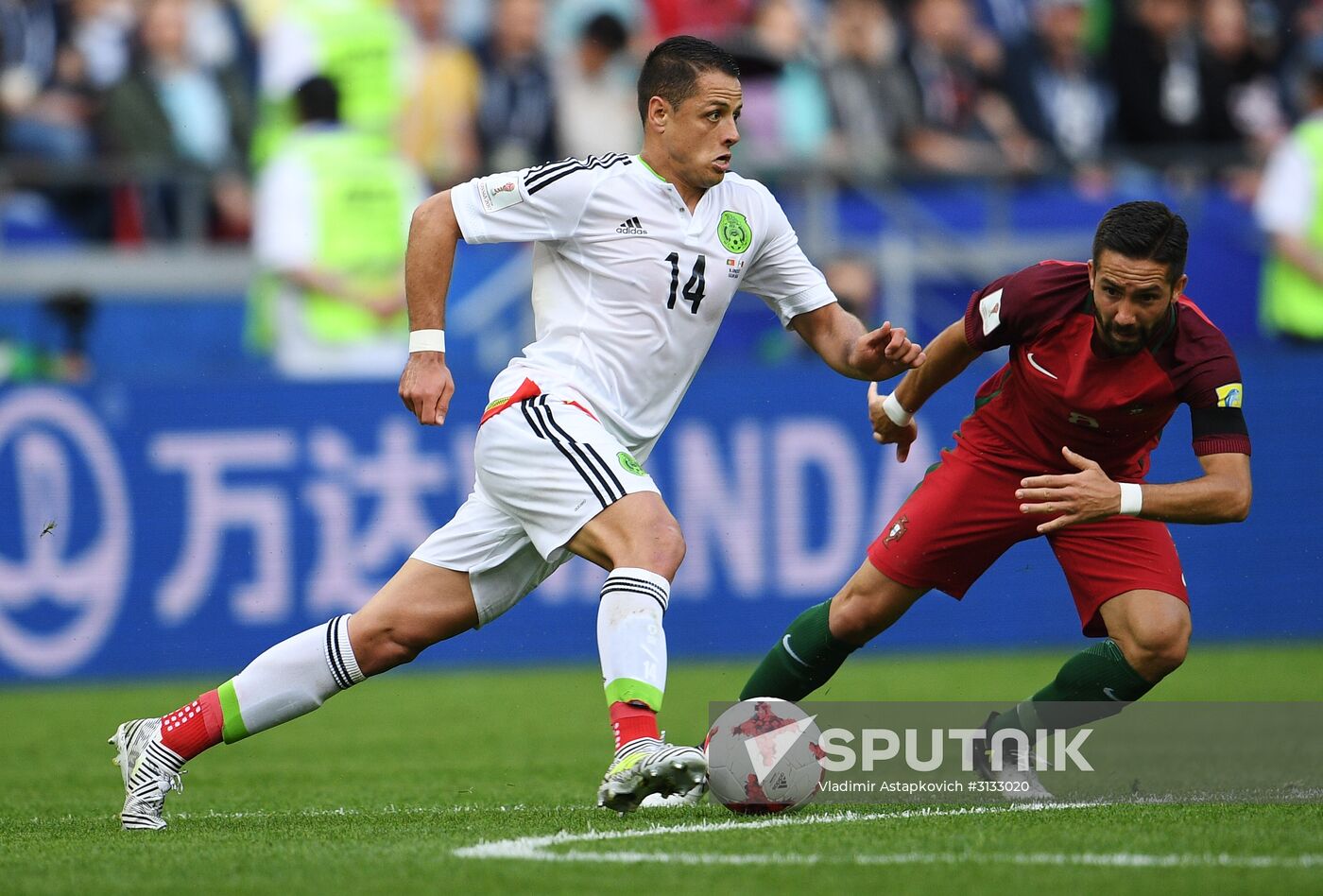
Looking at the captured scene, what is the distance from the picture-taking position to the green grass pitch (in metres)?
5.00

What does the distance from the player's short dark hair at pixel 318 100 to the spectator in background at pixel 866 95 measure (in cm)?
378

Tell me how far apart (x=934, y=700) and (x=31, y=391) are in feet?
18.2

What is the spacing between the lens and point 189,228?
43.8 ft

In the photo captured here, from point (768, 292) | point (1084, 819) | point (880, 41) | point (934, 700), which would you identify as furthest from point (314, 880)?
point (880, 41)

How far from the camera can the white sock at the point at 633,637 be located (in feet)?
19.4

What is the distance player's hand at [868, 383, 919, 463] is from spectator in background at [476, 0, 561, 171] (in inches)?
284

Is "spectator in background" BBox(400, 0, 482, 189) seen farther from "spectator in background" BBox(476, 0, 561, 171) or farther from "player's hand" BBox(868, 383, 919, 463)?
"player's hand" BBox(868, 383, 919, 463)

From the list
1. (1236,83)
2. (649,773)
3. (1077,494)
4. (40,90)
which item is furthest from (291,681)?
(1236,83)

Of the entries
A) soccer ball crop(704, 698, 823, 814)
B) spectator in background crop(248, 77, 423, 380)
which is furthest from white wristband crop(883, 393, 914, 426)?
spectator in background crop(248, 77, 423, 380)

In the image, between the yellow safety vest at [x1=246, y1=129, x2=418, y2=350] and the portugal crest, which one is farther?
the yellow safety vest at [x1=246, y1=129, x2=418, y2=350]

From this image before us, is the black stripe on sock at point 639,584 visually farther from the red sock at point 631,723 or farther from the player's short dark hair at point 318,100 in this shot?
the player's short dark hair at point 318,100

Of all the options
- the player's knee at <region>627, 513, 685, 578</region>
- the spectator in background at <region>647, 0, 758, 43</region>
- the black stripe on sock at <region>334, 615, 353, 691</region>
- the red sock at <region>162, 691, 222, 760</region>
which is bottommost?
the red sock at <region>162, 691, 222, 760</region>

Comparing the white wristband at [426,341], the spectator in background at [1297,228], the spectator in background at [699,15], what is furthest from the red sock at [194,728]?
the spectator in background at [699,15]

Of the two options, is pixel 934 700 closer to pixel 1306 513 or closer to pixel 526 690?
pixel 526 690
